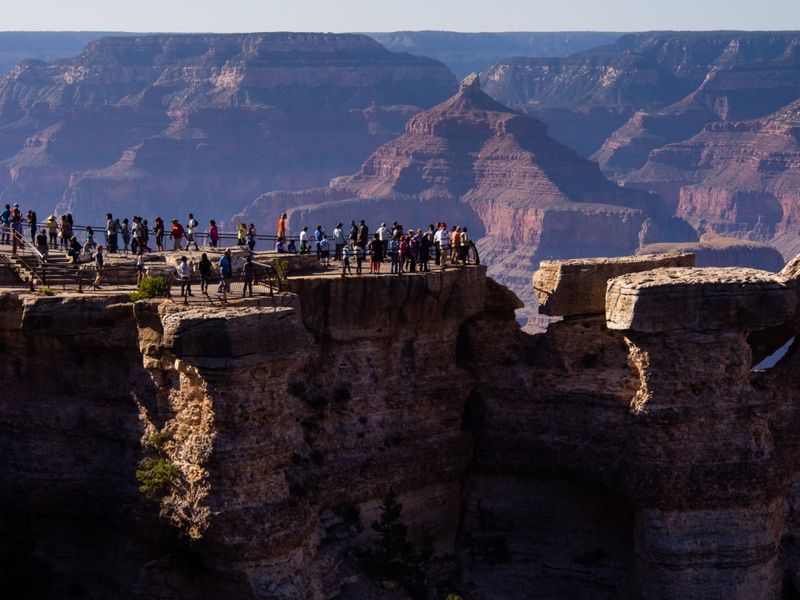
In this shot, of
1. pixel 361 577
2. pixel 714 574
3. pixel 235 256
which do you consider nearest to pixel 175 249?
pixel 235 256

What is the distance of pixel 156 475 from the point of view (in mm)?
41000

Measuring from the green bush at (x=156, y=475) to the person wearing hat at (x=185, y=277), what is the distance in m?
3.71

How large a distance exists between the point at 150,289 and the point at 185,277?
941mm

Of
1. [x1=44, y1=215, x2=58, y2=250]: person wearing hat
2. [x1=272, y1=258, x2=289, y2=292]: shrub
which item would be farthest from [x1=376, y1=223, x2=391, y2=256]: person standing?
[x1=44, y1=215, x2=58, y2=250]: person wearing hat

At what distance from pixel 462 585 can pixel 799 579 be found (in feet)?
27.1

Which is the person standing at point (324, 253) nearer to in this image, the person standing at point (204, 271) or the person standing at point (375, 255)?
the person standing at point (375, 255)

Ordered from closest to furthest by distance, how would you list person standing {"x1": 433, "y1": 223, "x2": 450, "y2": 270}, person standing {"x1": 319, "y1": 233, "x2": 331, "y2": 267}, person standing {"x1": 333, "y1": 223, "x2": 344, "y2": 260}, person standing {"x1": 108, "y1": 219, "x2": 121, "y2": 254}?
person standing {"x1": 433, "y1": 223, "x2": 450, "y2": 270} → person standing {"x1": 319, "y1": 233, "x2": 331, "y2": 267} → person standing {"x1": 333, "y1": 223, "x2": 344, "y2": 260} → person standing {"x1": 108, "y1": 219, "x2": 121, "y2": 254}

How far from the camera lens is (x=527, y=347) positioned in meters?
47.7

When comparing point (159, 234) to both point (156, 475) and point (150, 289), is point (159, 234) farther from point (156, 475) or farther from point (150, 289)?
point (156, 475)

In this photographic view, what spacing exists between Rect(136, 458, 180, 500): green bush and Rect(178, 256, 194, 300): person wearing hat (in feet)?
12.2

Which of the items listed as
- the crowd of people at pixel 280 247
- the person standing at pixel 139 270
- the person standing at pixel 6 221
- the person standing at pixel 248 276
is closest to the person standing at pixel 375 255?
the crowd of people at pixel 280 247

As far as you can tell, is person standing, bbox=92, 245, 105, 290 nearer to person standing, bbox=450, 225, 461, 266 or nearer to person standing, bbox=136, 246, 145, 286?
person standing, bbox=136, 246, 145, 286

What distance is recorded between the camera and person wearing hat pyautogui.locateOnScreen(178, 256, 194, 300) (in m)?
41.8

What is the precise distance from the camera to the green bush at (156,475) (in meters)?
40.8
